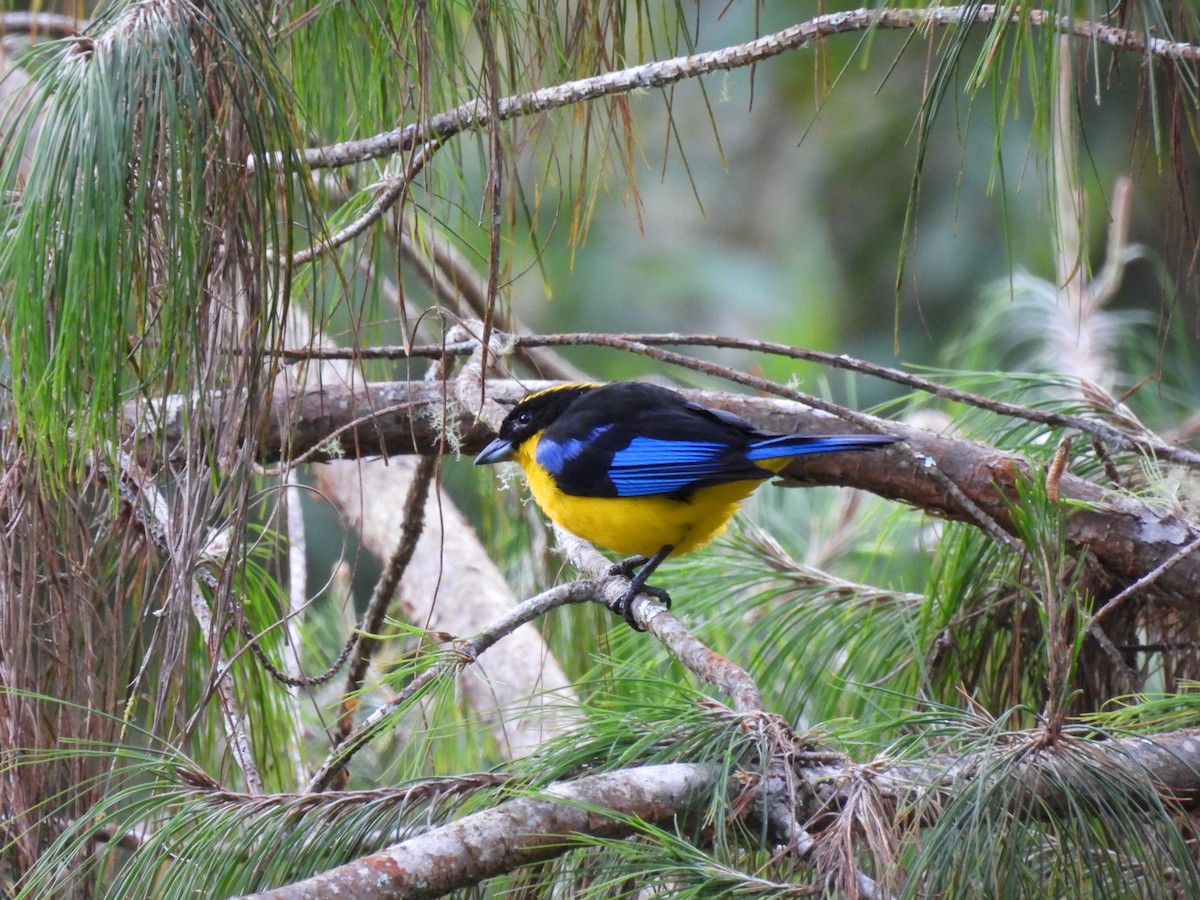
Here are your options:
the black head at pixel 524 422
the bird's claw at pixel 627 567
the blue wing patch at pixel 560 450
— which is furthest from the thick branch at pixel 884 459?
the bird's claw at pixel 627 567

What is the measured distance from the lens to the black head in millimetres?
2746

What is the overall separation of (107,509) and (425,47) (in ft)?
2.59

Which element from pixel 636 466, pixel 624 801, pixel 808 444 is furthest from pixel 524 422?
pixel 624 801

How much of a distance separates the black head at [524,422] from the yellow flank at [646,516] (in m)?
0.12

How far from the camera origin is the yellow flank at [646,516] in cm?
255

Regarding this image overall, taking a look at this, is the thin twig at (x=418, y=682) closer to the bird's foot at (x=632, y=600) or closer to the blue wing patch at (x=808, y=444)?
the bird's foot at (x=632, y=600)

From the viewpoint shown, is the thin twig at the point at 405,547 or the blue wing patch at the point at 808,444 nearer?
the blue wing patch at the point at 808,444

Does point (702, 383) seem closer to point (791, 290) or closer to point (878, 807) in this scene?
point (791, 290)

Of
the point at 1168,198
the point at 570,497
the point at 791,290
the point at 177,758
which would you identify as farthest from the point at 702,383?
the point at 177,758

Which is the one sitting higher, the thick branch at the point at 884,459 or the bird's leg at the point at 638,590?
the thick branch at the point at 884,459

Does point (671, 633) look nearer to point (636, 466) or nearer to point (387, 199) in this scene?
point (636, 466)

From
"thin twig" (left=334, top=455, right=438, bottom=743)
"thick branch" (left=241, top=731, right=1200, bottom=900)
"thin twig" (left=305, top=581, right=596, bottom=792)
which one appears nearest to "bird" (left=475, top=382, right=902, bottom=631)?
"thin twig" (left=334, top=455, right=438, bottom=743)

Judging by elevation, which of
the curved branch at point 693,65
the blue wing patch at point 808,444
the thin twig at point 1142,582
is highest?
the curved branch at point 693,65

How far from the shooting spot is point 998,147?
1521mm
